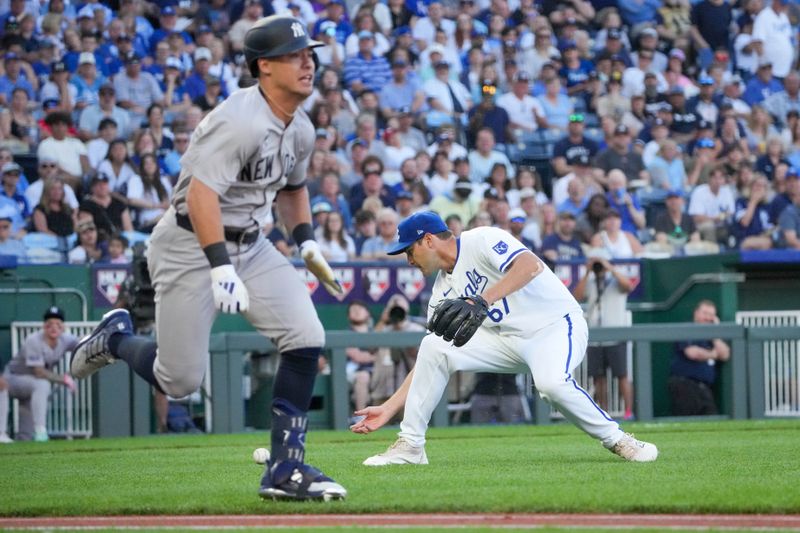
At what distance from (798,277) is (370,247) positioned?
4984mm

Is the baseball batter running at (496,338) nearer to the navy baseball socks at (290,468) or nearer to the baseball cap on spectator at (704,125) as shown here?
the navy baseball socks at (290,468)

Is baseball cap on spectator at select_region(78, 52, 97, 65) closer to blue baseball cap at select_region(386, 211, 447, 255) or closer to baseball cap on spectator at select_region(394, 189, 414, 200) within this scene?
baseball cap on spectator at select_region(394, 189, 414, 200)

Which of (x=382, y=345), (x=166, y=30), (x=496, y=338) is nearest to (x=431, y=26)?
(x=166, y=30)

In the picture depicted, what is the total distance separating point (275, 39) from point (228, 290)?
116cm

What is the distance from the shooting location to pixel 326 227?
48.4ft

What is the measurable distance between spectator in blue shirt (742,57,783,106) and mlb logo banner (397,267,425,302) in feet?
25.2

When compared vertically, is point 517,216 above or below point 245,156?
below

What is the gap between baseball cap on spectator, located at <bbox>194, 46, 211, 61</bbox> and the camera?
17.0m

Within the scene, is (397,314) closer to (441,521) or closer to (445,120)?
(445,120)

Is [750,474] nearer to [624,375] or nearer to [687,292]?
[624,375]

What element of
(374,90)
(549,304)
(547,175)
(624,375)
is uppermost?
(374,90)

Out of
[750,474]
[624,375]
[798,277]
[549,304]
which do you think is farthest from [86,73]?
[750,474]

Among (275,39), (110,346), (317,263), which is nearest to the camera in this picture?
(275,39)

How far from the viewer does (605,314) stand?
14508 mm
